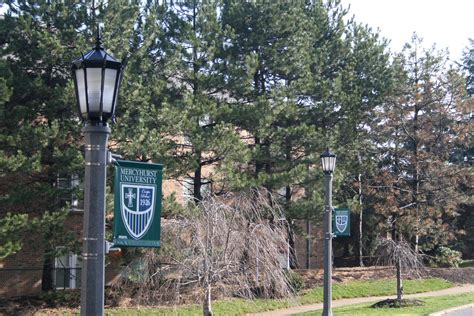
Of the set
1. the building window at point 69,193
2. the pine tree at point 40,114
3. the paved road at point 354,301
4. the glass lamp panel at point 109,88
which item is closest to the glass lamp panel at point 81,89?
the glass lamp panel at point 109,88

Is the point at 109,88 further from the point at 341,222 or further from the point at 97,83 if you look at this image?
the point at 341,222

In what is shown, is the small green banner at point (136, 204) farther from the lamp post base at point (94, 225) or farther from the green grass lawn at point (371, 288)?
the green grass lawn at point (371, 288)

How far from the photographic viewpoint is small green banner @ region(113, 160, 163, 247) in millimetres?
7301

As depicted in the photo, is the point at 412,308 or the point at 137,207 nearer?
the point at 137,207

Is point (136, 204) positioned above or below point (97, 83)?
below

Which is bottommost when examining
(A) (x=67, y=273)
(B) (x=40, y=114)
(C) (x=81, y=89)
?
(A) (x=67, y=273)

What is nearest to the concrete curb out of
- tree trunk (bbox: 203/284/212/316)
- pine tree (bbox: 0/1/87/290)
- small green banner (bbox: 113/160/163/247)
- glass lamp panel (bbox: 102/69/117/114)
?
tree trunk (bbox: 203/284/212/316)

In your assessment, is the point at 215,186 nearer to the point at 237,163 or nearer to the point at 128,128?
the point at 237,163

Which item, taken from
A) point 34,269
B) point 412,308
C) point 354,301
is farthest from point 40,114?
point 354,301

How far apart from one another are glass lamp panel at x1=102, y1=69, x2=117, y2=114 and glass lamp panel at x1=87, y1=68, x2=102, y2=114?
57mm

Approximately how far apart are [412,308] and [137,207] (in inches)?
653

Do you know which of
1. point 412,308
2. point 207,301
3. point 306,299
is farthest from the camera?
point 306,299

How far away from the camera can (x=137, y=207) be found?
7.48 meters

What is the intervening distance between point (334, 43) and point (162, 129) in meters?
11.7
